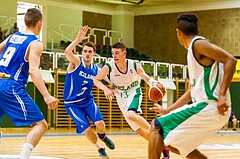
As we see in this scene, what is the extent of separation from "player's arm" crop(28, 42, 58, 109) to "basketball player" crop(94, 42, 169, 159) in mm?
2294

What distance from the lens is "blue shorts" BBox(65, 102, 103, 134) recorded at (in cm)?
832

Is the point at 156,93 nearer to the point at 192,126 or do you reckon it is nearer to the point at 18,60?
the point at 18,60

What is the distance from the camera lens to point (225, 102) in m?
4.56

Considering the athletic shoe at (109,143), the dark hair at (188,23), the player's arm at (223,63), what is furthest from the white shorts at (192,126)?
the athletic shoe at (109,143)

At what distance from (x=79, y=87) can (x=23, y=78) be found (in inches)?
106

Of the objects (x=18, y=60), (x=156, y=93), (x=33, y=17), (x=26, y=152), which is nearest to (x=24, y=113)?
(x=26, y=152)

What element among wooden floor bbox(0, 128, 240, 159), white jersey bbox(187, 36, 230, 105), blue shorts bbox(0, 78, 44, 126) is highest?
white jersey bbox(187, 36, 230, 105)

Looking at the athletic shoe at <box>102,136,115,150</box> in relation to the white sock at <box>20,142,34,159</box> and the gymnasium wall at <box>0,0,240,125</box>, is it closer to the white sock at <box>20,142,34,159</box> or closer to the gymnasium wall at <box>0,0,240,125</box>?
the white sock at <box>20,142,34,159</box>

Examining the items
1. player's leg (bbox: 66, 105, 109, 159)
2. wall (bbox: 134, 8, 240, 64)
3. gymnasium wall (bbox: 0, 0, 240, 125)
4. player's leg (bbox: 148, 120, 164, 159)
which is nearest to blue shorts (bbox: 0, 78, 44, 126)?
player's leg (bbox: 148, 120, 164, 159)

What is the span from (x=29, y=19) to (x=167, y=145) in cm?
222

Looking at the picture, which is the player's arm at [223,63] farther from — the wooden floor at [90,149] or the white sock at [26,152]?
the wooden floor at [90,149]

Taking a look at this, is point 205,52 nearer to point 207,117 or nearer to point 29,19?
point 207,117

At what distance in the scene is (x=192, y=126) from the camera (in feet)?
15.5

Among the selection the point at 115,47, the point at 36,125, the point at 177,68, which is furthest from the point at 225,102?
the point at 177,68
